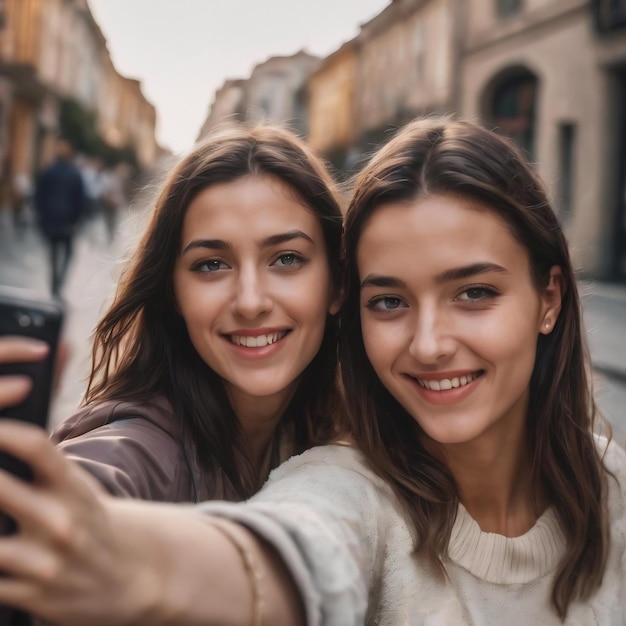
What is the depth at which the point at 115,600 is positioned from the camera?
2.28 feet

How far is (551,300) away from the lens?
173 centimetres

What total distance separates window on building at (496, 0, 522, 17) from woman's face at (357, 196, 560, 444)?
1140 cm

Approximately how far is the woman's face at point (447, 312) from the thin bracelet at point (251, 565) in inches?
26.8

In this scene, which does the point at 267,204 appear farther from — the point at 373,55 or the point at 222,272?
the point at 373,55

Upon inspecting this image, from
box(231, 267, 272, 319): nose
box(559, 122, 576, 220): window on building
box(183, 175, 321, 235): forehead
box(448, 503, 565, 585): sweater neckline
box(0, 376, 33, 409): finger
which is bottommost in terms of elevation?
box(448, 503, 565, 585): sweater neckline

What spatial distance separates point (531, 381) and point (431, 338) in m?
0.48

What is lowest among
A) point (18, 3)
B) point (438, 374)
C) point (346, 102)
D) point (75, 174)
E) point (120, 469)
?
point (120, 469)

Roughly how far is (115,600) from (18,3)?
15180 millimetres

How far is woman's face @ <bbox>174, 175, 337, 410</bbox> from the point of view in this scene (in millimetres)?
1922

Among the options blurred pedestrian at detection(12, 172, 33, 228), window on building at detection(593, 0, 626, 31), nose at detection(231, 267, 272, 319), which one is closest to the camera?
nose at detection(231, 267, 272, 319)

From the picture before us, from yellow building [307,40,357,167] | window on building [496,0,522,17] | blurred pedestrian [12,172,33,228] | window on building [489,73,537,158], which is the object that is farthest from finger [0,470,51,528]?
window on building [496,0,522,17]

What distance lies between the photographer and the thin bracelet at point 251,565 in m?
0.81

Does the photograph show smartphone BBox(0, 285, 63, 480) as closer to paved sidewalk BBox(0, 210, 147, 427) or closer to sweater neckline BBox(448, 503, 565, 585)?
sweater neckline BBox(448, 503, 565, 585)

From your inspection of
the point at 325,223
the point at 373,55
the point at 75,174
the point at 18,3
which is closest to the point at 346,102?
the point at 373,55
